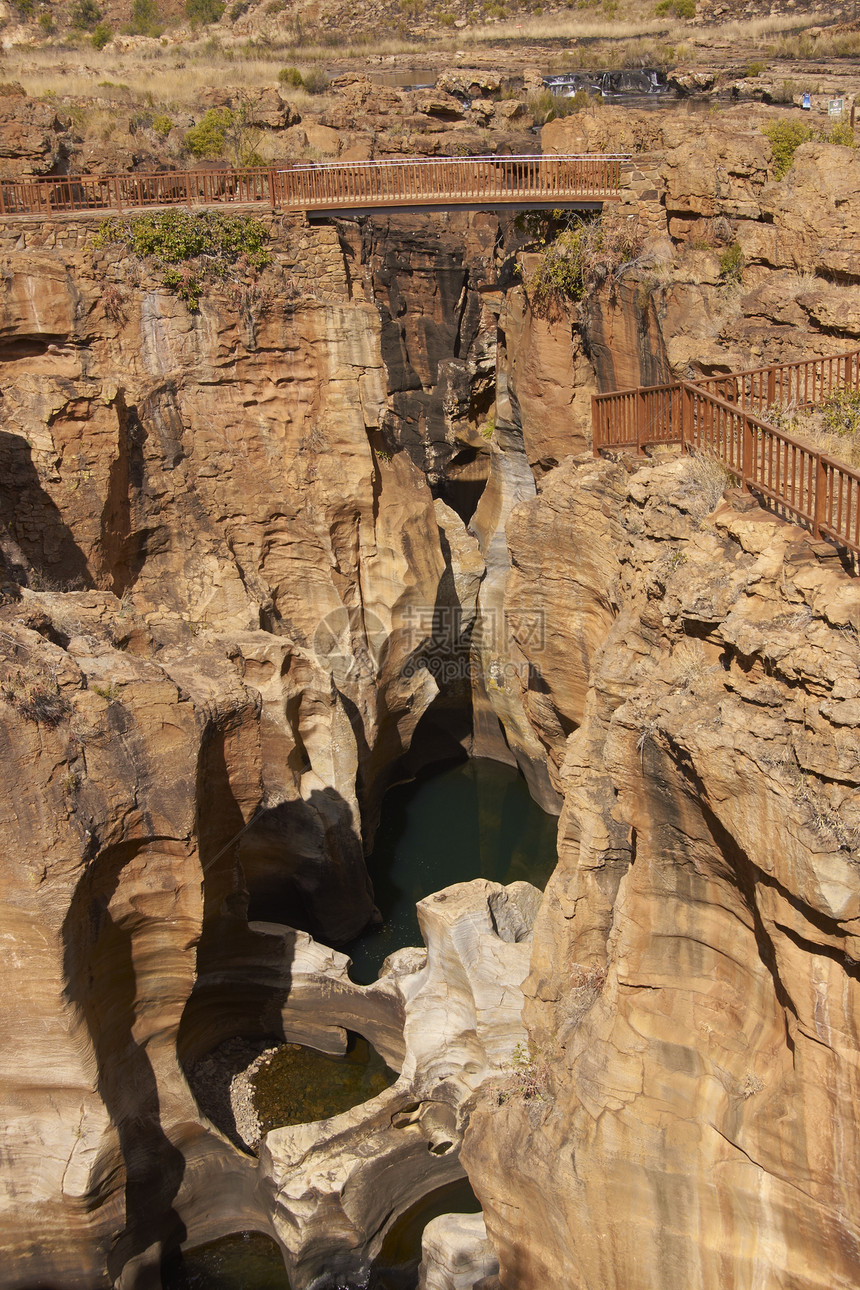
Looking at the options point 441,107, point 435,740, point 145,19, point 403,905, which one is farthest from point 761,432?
point 145,19

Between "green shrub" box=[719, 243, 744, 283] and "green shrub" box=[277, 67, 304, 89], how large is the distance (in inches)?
734

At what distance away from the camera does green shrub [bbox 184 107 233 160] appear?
2300cm

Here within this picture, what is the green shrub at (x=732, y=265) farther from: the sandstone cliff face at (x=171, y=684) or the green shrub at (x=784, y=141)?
the sandstone cliff face at (x=171, y=684)

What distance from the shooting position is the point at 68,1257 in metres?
9.51

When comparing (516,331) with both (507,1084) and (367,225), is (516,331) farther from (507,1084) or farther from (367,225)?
(507,1084)

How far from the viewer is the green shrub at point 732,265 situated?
14375 mm

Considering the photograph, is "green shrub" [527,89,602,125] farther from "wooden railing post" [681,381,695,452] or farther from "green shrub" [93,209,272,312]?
"wooden railing post" [681,381,695,452]

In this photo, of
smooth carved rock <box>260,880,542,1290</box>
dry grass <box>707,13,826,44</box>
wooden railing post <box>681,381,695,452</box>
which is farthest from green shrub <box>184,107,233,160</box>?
smooth carved rock <box>260,880,542,1290</box>

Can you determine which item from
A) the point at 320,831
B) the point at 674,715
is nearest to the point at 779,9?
the point at 320,831

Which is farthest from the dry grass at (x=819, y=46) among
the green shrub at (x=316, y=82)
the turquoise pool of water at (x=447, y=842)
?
the turquoise pool of water at (x=447, y=842)

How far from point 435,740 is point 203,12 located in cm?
3043

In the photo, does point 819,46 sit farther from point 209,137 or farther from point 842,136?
point 209,137

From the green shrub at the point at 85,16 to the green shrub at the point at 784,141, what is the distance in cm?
2987

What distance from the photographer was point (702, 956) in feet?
23.9
